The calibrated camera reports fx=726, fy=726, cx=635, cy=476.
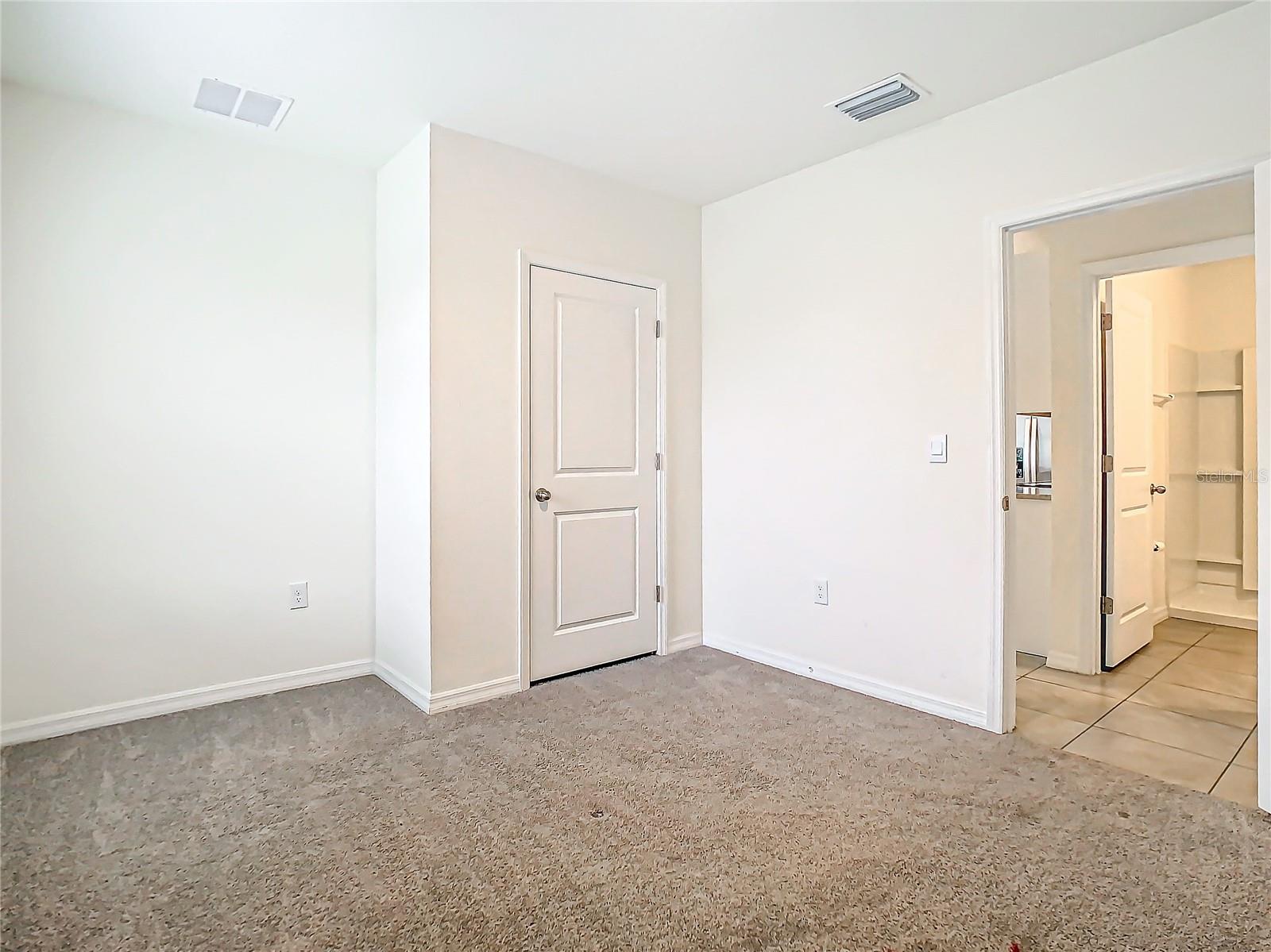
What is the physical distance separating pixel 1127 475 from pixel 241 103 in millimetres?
4478

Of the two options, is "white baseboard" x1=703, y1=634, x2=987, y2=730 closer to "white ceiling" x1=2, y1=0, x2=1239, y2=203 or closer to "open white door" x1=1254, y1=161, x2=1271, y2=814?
"open white door" x1=1254, y1=161, x2=1271, y2=814

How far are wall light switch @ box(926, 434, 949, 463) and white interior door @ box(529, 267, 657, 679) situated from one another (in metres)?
1.43

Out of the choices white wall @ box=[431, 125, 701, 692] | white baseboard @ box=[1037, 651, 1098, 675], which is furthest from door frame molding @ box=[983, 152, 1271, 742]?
white wall @ box=[431, 125, 701, 692]

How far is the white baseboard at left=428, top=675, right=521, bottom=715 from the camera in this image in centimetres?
308

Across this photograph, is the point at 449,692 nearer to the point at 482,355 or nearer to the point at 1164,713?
the point at 482,355

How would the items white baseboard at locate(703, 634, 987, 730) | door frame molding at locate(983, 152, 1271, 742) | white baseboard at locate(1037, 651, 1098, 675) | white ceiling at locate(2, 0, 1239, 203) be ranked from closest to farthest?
white ceiling at locate(2, 0, 1239, 203), door frame molding at locate(983, 152, 1271, 742), white baseboard at locate(703, 634, 987, 730), white baseboard at locate(1037, 651, 1098, 675)

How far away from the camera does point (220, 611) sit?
10.5 feet

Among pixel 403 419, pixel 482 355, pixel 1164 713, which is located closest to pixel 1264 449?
pixel 1164 713

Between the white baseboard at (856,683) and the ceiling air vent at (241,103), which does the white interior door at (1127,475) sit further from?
the ceiling air vent at (241,103)

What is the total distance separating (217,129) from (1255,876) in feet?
14.5

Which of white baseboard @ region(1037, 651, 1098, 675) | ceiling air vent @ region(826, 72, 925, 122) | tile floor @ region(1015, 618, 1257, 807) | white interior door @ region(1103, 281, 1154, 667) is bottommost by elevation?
tile floor @ region(1015, 618, 1257, 807)

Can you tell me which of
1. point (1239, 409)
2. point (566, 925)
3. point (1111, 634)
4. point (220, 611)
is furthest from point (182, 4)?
point (1239, 409)

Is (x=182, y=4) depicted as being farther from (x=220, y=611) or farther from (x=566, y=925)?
(x=566, y=925)

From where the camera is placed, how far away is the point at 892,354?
10.5 ft
